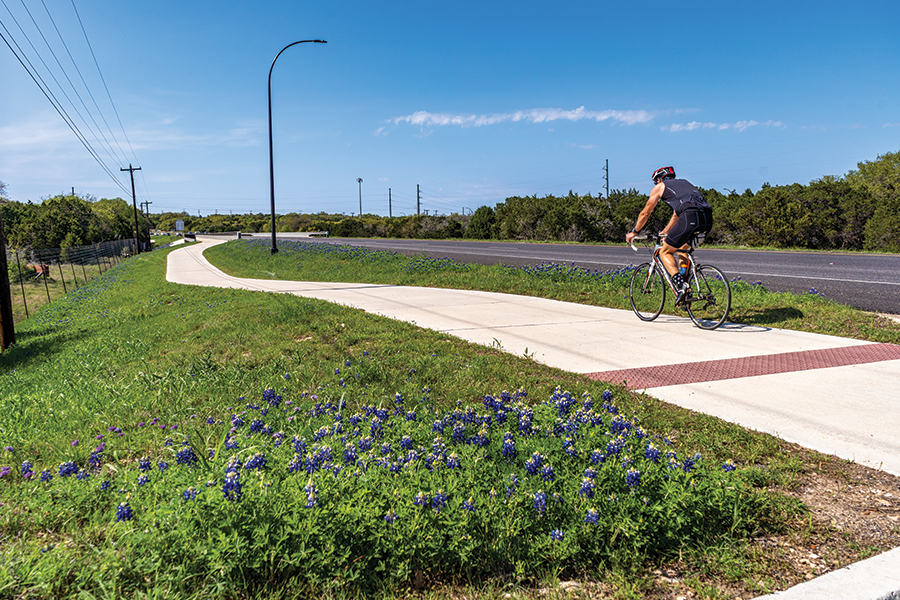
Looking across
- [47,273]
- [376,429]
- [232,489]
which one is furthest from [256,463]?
[47,273]

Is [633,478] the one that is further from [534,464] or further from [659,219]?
[659,219]

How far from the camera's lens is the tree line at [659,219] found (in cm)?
2306

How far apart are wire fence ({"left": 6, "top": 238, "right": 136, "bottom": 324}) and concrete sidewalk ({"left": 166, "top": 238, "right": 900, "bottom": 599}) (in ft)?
52.7

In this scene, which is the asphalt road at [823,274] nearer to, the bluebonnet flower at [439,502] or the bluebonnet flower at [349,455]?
the bluebonnet flower at [439,502]

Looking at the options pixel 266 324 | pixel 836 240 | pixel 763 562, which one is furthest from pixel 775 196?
pixel 763 562

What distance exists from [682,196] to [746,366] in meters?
2.45

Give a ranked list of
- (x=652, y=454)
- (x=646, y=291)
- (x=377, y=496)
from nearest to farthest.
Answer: (x=377, y=496) → (x=652, y=454) → (x=646, y=291)

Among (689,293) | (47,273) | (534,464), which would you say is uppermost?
(689,293)

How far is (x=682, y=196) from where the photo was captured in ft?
21.8

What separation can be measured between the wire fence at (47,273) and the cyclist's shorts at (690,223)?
18.1 metres

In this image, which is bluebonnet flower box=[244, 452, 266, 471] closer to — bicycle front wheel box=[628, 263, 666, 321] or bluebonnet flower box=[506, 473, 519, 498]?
bluebonnet flower box=[506, 473, 519, 498]

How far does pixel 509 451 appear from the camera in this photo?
112 inches

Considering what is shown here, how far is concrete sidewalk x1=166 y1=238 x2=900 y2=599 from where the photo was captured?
3.58 metres

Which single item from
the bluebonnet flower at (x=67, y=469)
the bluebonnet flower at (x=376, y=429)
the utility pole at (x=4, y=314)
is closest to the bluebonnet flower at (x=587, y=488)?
the bluebonnet flower at (x=376, y=429)
